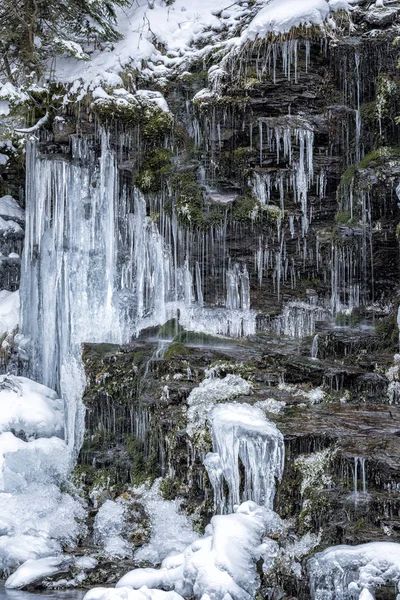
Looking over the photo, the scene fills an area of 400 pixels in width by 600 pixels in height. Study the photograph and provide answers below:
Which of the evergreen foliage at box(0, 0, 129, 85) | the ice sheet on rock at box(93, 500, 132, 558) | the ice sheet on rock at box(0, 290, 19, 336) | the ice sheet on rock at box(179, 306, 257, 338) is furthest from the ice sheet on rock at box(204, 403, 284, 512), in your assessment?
the evergreen foliage at box(0, 0, 129, 85)

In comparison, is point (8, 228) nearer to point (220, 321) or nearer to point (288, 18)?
point (220, 321)

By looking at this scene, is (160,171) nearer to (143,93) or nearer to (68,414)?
(143,93)

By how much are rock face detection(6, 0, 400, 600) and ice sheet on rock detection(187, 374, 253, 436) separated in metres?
0.32

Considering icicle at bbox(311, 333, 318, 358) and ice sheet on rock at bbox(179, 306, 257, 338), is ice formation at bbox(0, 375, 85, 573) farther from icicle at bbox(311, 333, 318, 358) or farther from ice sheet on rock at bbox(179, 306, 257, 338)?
icicle at bbox(311, 333, 318, 358)

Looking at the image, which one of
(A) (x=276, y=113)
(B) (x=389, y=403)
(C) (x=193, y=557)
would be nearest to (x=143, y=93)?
(A) (x=276, y=113)

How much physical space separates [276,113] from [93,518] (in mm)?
7647

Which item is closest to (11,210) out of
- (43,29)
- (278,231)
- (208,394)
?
(43,29)

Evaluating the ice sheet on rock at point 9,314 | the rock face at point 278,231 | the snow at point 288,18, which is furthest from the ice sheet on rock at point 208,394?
the snow at point 288,18

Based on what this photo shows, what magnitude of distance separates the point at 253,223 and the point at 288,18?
3722 millimetres

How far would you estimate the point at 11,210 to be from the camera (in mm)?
14398

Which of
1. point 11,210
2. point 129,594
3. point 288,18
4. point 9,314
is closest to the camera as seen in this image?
point 129,594

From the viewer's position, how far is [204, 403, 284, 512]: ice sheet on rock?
318 inches

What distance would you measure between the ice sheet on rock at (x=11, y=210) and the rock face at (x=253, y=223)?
182 cm

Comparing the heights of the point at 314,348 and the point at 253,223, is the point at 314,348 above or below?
below
